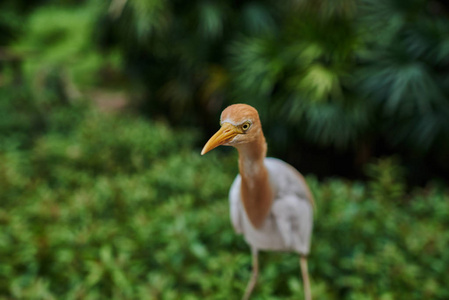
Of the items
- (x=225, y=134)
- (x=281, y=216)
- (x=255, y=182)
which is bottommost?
(x=281, y=216)

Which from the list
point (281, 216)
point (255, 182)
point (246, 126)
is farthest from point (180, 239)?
point (246, 126)

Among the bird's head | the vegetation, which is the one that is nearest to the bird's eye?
the bird's head

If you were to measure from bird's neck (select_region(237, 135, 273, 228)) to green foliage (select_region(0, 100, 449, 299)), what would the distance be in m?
0.58

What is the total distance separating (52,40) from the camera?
6367 mm

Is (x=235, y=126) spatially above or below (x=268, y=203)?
above

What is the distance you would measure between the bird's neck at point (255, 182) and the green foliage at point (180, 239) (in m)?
0.58

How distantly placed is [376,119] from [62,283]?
251 centimetres

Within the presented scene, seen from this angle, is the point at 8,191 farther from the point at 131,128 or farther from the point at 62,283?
the point at 131,128

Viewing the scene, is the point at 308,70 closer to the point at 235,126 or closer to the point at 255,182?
the point at 255,182

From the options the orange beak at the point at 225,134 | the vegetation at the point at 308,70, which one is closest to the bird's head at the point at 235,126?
the orange beak at the point at 225,134

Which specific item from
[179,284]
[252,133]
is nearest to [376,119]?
[179,284]

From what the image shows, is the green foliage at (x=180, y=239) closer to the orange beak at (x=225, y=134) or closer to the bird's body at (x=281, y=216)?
the bird's body at (x=281, y=216)

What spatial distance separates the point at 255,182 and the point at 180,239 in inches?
34.1

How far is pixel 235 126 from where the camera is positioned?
71 cm
